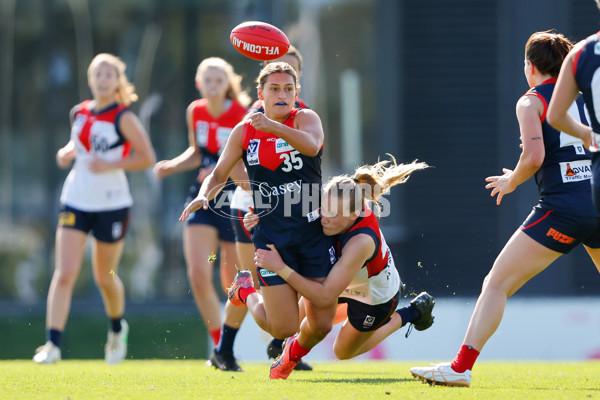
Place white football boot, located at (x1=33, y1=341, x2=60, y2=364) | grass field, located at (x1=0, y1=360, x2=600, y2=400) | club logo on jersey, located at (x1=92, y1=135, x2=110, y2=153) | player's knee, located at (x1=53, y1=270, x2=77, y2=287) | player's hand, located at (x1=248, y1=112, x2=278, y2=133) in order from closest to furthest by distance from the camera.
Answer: grass field, located at (x1=0, y1=360, x2=600, y2=400) < player's hand, located at (x1=248, y1=112, x2=278, y2=133) < white football boot, located at (x1=33, y1=341, x2=60, y2=364) < player's knee, located at (x1=53, y1=270, x2=77, y2=287) < club logo on jersey, located at (x1=92, y1=135, x2=110, y2=153)

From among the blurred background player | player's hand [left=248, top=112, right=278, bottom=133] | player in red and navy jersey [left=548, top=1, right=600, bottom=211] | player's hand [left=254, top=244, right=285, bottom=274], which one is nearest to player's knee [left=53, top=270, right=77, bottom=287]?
the blurred background player

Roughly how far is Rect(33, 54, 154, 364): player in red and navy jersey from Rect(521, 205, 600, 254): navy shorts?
3.70 metres

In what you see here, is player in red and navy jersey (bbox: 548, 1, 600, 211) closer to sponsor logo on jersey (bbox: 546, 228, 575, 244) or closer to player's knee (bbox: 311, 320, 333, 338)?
sponsor logo on jersey (bbox: 546, 228, 575, 244)

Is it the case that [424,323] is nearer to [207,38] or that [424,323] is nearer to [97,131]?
[97,131]

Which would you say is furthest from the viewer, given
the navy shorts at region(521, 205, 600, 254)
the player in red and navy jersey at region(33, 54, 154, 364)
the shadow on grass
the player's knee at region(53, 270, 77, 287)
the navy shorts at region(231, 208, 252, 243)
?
the player in red and navy jersey at region(33, 54, 154, 364)

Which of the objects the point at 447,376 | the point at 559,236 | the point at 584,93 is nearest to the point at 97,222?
the point at 447,376

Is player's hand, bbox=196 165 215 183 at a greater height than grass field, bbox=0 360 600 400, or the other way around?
player's hand, bbox=196 165 215 183

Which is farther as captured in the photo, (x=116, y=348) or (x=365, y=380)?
(x=116, y=348)

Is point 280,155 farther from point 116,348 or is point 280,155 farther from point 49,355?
point 116,348

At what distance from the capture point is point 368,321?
5.64 meters

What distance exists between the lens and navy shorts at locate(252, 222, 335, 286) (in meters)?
5.28

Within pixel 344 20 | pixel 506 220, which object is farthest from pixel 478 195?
pixel 344 20

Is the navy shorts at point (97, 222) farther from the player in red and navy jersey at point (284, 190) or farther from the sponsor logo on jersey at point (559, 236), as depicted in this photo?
the sponsor logo on jersey at point (559, 236)

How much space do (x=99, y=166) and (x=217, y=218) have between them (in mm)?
1212
